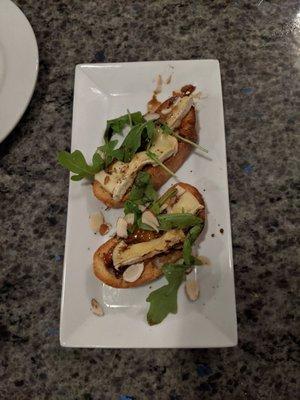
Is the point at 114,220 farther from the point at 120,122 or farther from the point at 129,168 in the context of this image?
the point at 120,122

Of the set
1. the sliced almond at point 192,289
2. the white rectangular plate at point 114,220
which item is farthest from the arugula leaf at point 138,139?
the sliced almond at point 192,289

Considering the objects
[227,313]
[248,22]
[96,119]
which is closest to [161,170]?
[96,119]

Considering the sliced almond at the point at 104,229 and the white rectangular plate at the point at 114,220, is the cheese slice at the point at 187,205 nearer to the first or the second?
the white rectangular plate at the point at 114,220

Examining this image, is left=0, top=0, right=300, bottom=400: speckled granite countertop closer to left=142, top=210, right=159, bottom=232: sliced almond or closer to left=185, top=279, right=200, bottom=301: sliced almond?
left=185, top=279, right=200, bottom=301: sliced almond

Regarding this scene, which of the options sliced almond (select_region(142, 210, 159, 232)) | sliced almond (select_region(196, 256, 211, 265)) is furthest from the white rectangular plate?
sliced almond (select_region(142, 210, 159, 232))

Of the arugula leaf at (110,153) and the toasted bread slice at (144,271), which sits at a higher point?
the arugula leaf at (110,153)

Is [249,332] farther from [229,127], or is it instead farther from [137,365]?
[229,127]
